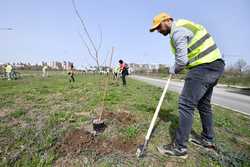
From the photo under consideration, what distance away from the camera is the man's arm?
2543mm

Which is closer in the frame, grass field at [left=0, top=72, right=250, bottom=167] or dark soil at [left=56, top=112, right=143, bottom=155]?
grass field at [left=0, top=72, right=250, bottom=167]

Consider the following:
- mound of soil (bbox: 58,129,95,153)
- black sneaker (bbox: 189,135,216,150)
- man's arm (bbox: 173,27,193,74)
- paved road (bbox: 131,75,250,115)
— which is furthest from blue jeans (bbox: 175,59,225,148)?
paved road (bbox: 131,75,250,115)

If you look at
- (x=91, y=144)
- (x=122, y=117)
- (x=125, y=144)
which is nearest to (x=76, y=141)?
(x=91, y=144)

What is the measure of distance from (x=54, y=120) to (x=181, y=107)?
2.73 m

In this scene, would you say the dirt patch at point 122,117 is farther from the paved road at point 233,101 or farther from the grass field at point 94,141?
the paved road at point 233,101

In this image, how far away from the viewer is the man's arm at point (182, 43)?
254 cm

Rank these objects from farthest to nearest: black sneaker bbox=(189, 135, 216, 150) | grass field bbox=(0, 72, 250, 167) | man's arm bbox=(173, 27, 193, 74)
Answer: black sneaker bbox=(189, 135, 216, 150) < grass field bbox=(0, 72, 250, 167) < man's arm bbox=(173, 27, 193, 74)

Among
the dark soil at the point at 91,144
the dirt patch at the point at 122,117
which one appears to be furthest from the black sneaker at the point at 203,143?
the dirt patch at the point at 122,117

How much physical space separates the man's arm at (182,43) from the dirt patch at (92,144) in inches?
59.7

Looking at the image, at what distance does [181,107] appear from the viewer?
8.94 ft

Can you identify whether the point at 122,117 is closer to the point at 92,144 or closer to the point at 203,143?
the point at 92,144

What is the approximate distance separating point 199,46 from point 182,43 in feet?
0.89

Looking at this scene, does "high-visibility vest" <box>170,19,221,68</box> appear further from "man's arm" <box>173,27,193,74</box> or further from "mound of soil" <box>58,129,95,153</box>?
"mound of soil" <box>58,129,95,153</box>

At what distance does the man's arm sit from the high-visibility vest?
0.23ft
